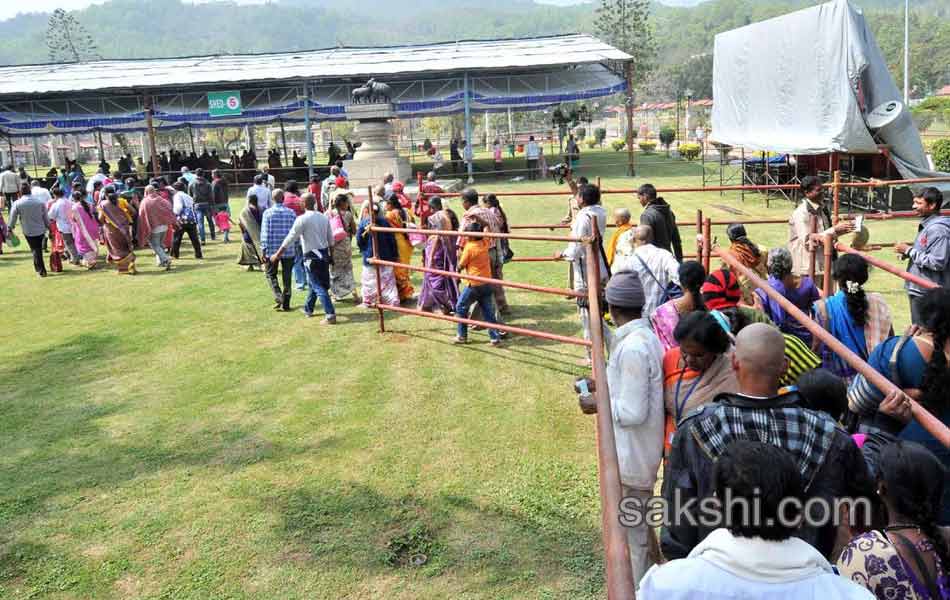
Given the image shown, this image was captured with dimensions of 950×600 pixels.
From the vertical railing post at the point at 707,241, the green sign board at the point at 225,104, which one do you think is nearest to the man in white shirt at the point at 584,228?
the vertical railing post at the point at 707,241

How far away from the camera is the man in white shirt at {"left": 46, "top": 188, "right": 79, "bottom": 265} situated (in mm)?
12422

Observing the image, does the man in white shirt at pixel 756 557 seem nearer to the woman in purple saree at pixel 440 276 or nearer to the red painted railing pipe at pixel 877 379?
the red painted railing pipe at pixel 877 379

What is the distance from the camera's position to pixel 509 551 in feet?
13.2

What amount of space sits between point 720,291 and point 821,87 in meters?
12.7

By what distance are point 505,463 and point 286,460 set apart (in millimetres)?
1523

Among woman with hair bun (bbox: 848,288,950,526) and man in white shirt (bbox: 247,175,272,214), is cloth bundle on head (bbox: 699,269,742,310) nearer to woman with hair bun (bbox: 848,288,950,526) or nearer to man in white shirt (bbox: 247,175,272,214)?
woman with hair bun (bbox: 848,288,950,526)

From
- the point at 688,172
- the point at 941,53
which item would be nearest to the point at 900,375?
the point at 688,172

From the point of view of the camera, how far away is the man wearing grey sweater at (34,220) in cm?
1216

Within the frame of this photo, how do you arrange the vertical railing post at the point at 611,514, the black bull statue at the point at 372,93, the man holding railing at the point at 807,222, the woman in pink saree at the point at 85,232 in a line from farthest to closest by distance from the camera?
1. the black bull statue at the point at 372,93
2. the woman in pink saree at the point at 85,232
3. the man holding railing at the point at 807,222
4. the vertical railing post at the point at 611,514

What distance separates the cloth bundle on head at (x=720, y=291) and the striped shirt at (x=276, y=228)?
5851mm

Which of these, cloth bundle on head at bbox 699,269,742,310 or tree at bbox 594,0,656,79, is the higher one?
tree at bbox 594,0,656,79

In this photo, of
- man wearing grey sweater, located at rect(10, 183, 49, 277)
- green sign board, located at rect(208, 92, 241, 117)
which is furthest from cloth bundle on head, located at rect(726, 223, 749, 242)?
green sign board, located at rect(208, 92, 241, 117)

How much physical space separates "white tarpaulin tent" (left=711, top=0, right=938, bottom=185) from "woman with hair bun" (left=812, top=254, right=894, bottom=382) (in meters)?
11.5

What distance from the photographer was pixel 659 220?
602 centimetres
